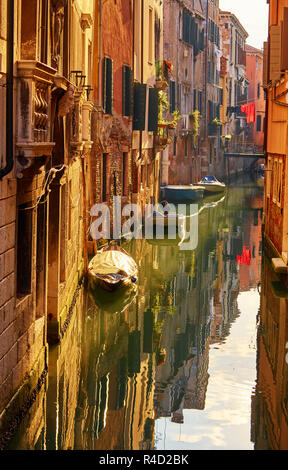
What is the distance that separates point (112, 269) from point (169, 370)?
4.95 metres

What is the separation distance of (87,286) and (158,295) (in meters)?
1.42

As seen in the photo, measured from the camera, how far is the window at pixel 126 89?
76.7 ft

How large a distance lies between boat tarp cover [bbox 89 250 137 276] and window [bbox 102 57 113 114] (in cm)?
522

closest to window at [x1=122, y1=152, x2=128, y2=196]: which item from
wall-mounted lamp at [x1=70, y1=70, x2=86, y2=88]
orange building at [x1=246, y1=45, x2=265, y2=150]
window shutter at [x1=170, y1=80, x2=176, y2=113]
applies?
wall-mounted lamp at [x1=70, y1=70, x2=86, y2=88]

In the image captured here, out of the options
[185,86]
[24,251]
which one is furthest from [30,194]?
[185,86]

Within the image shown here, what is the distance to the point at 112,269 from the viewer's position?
15.9m

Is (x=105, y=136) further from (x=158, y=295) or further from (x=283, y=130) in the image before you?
(x=158, y=295)

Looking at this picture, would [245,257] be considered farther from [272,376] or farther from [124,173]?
[272,376]

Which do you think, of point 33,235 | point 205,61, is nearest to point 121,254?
point 33,235

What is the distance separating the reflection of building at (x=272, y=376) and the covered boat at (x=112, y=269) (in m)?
2.68

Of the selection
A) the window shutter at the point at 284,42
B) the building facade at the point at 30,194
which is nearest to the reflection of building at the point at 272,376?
the building facade at the point at 30,194

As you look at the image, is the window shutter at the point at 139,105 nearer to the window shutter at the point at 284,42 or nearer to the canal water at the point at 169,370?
the canal water at the point at 169,370

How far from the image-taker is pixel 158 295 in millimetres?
16188

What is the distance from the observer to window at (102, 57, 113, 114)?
20359mm
